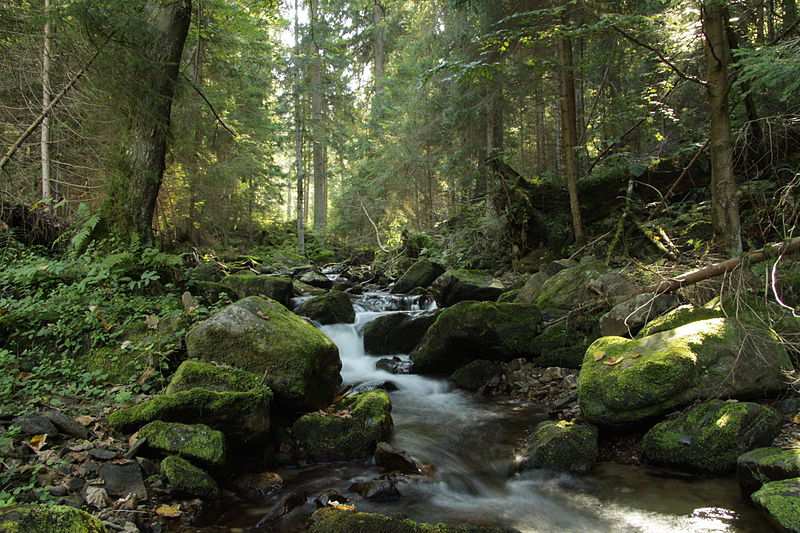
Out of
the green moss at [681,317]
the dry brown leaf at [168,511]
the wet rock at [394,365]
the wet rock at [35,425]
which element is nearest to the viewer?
the dry brown leaf at [168,511]

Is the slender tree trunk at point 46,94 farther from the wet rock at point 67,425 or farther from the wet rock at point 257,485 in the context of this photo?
the wet rock at point 257,485

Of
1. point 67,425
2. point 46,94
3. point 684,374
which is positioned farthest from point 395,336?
point 46,94

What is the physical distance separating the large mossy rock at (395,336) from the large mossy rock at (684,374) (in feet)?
15.1

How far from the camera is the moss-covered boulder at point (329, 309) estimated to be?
1117 centimetres

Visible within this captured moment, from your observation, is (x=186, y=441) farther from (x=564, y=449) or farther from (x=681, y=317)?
(x=681, y=317)

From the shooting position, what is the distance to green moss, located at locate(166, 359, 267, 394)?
5410mm

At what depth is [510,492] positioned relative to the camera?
5148mm

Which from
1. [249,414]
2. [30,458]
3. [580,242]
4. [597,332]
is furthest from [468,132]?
[30,458]

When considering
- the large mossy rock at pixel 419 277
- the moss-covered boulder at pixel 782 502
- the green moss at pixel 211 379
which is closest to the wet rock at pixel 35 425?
the green moss at pixel 211 379

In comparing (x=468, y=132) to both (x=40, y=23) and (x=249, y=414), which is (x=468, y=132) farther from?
(x=249, y=414)

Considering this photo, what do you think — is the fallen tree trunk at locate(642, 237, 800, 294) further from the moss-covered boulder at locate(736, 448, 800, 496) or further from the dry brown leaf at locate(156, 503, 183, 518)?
the dry brown leaf at locate(156, 503, 183, 518)

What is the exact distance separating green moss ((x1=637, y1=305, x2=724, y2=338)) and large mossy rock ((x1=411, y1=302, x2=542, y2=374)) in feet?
6.94

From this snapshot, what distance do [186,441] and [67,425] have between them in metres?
1.11

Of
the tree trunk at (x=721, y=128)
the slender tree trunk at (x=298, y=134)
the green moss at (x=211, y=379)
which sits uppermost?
the slender tree trunk at (x=298, y=134)
